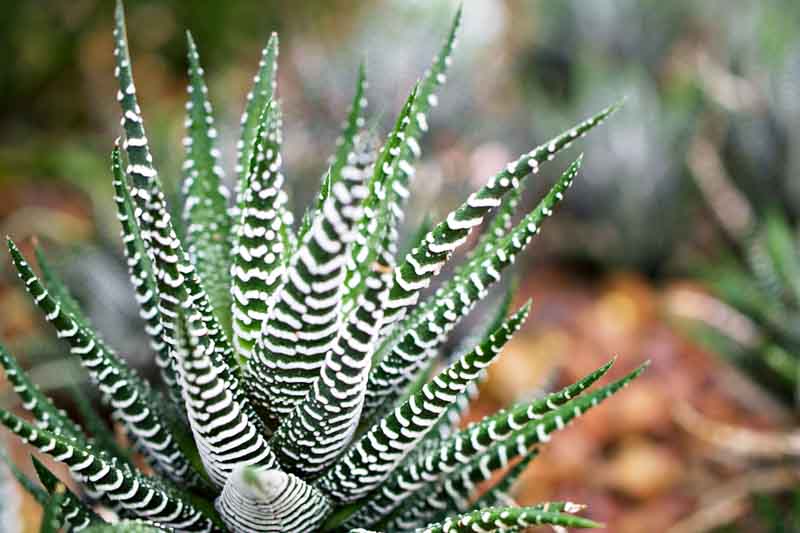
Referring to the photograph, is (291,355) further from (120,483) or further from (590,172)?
(590,172)

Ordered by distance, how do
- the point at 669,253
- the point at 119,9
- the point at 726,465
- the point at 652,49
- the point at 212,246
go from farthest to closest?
the point at 652,49
the point at 669,253
the point at 726,465
the point at 212,246
the point at 119,9

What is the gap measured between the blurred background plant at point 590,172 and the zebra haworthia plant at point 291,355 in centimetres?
77

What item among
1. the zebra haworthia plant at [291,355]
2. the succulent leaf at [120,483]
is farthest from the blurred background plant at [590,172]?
the succulent leaf at [120,483]

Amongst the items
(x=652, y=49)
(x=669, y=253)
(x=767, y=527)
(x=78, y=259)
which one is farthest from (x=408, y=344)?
(x=652, y=49)

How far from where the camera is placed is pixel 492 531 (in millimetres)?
653

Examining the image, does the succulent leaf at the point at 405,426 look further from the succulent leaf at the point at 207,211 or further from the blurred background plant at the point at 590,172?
the blurred background plant at the point at 590,172

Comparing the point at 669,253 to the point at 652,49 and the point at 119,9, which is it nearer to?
the point at 652,49

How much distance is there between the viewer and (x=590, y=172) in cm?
221

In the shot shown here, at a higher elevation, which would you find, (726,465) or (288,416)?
(726,465)

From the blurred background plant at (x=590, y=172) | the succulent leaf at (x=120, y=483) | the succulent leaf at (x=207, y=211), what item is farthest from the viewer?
the blurred background plant at (x=590, y=172)

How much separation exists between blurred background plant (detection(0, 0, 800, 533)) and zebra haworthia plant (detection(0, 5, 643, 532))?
77 centimetres

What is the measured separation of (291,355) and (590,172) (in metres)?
1.66

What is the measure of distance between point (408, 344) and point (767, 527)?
84 centimetres

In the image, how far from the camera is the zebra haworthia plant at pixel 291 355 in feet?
2.05
